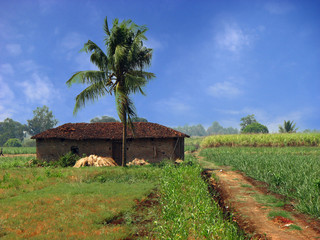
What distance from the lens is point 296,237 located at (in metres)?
6.05

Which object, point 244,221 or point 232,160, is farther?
point 232,160

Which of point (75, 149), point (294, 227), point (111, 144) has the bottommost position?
point (294, 227)

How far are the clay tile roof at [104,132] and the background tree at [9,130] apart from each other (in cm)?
7868

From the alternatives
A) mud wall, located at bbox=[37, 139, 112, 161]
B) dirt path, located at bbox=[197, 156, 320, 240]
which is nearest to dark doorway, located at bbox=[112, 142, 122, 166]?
mud wall, located at bbox=[37, 139, 112, 161]

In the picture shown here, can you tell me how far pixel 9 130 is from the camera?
92.4 metres

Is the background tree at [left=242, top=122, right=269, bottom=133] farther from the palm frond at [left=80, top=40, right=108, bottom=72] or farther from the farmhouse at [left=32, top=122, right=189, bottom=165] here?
the palm frond at [left=80, top=40, right=108, bottom=72]

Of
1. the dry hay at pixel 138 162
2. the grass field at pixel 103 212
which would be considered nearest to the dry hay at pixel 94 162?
the dry hay at pixel 138 162

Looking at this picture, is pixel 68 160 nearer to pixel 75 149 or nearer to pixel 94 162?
pixel 75 149

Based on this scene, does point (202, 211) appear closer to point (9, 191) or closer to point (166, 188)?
point (166, 188)

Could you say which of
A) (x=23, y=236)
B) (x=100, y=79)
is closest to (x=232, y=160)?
(x=100, y=79)

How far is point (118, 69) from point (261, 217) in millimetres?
13288

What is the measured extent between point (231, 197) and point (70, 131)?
17213 mm

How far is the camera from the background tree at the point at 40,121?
89.9 metres

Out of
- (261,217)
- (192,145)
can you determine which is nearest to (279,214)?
(261,217)
